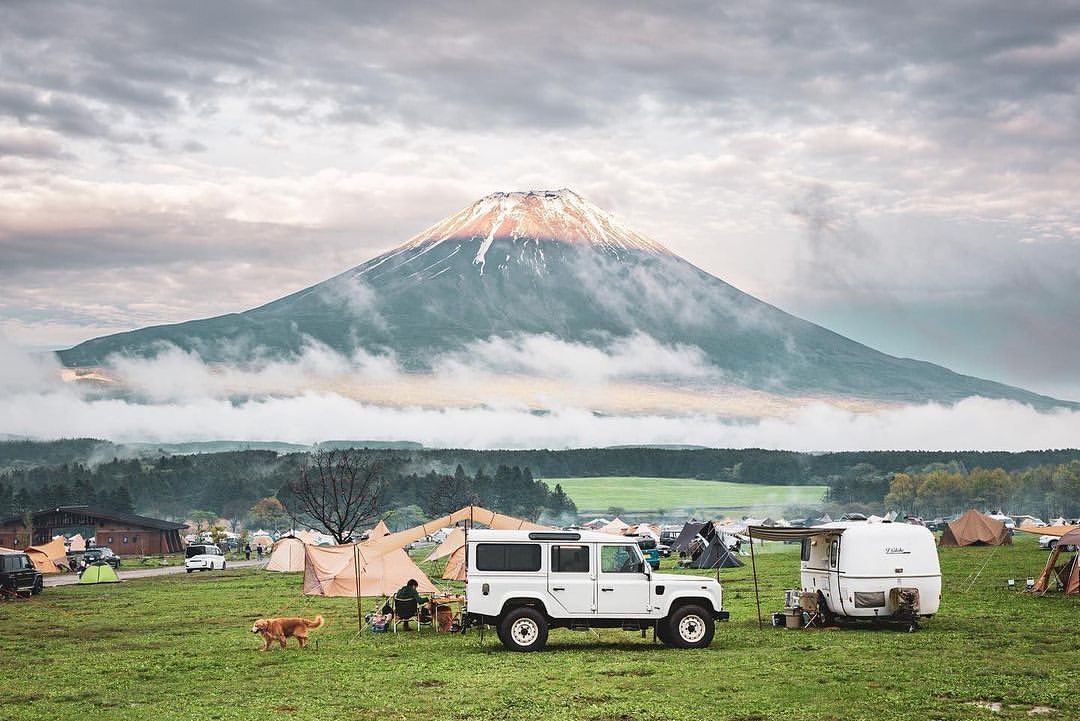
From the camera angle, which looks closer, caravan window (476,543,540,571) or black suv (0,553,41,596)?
caravan window (476,543,540,571)

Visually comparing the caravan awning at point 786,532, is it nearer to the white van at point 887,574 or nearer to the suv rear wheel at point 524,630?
the white van at point 887,574

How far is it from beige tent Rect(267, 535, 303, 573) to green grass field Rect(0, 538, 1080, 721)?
117ft

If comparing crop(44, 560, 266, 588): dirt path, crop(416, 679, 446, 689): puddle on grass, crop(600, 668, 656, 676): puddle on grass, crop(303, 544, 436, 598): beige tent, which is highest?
crop(303, 544, 436, 598): beige tent

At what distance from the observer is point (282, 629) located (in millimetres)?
28016

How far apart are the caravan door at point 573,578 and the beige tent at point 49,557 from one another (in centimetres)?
5394

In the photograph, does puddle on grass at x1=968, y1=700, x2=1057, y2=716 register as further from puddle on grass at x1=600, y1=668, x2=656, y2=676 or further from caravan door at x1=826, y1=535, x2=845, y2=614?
caravan door at x1=826, y1=535, x2=845, y2=614

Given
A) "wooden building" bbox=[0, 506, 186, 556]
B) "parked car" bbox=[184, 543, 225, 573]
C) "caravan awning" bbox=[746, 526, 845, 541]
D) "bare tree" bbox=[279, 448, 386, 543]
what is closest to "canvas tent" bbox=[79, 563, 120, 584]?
"parked car" bbox=[184, 543, 225, 573]

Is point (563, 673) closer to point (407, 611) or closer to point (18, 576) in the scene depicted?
point (407, 611)

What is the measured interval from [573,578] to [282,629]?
6546 millimetres

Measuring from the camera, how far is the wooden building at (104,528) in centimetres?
12675

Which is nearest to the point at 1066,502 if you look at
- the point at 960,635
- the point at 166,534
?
the point at 166,534

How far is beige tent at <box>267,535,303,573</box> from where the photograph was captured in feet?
235

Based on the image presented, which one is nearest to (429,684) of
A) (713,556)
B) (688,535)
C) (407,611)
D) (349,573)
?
(407,611)

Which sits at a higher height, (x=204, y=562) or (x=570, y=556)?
(x=570, y=556)
